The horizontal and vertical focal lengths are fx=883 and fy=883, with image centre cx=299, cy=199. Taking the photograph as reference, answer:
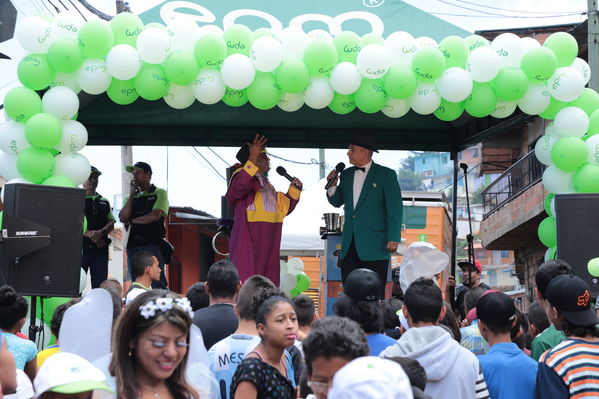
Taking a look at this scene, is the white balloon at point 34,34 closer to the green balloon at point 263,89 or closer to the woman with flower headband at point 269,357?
the green balloon at point 263,89

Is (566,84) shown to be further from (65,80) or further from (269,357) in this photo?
(269,357)

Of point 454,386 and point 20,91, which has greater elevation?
point 20,91

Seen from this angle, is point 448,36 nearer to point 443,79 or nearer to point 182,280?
point 443,79

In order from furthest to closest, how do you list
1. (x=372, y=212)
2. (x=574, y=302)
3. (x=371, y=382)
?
(x=372, y=212) → (x=574, y=302) → (x=371, y=382)

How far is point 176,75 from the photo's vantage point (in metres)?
7.21

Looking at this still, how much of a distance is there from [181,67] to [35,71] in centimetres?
115

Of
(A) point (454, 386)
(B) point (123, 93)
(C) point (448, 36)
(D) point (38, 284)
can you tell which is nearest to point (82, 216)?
(D) point (38, 284)

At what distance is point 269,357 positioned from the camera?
3928mm

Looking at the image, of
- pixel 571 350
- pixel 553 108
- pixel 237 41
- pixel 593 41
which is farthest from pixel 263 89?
pixel 593 41

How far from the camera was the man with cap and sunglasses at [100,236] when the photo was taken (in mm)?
8438

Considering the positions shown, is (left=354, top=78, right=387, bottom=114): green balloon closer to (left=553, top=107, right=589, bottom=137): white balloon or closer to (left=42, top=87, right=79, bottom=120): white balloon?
(left=553, top=107, right=589, bottom=137): white balloon

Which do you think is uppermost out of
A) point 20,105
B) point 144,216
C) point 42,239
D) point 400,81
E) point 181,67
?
point 181,67

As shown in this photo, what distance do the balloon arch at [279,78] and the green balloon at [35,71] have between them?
11 millimetres

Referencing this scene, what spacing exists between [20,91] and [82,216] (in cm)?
111
